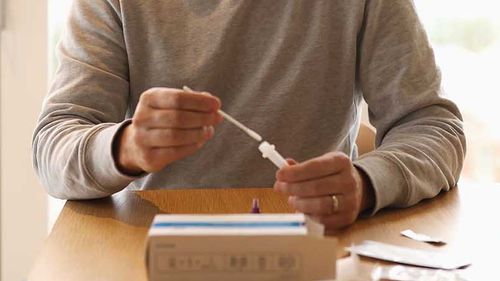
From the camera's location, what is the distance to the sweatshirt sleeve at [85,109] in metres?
1.10

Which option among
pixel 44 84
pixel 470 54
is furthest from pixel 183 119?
pixel 470 54

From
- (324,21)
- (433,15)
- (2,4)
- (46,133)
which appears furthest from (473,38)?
(46,133)

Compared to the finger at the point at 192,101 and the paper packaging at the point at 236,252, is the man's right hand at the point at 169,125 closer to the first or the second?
the finger at the point at 192,101

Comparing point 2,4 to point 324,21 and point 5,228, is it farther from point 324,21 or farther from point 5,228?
point 324,21

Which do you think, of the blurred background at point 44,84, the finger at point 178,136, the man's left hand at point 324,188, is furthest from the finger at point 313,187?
the blurred background at point 44,84

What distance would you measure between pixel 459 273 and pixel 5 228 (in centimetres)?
178

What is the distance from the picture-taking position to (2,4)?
2.25 m

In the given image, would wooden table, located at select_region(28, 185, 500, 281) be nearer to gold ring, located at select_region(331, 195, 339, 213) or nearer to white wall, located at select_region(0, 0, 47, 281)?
gold ring, located at select_region(331, 195, 339, 213)

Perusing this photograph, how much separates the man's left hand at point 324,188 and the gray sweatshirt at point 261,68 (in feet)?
0.97

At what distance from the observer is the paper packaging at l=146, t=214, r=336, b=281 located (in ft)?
2.33

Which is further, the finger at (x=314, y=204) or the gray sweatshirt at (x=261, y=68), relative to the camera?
the gray sweatshirt at (x=261, y=68)

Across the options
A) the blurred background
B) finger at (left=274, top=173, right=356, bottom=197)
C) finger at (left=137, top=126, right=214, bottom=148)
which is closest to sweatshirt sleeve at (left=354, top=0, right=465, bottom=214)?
finger at (left=274, top=173, right=356, bottom=197)

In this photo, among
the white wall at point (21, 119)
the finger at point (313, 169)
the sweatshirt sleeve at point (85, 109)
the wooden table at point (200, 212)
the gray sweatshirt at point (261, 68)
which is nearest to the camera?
the wooden table at point (200, 212)

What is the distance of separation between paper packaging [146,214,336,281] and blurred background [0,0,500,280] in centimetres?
165
